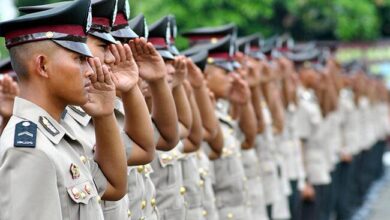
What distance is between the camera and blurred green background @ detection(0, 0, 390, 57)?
1962 centimetres

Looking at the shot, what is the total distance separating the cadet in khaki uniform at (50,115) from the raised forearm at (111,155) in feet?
0.42

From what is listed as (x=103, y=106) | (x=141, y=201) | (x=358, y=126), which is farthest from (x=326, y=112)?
(x=103, y=106)

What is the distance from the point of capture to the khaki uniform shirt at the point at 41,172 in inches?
171

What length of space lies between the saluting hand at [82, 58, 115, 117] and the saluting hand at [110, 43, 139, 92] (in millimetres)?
425

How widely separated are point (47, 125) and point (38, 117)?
0.04 m

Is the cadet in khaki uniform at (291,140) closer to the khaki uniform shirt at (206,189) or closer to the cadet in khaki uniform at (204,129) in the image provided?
the cadet in khaki uniform at (204,129)

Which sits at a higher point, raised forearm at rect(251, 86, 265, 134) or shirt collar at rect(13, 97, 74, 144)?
shirt collar at rect(13, 97, 74, 144)

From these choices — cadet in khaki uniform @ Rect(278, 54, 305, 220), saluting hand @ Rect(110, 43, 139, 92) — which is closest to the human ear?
saluting hand @ Rect(110, 43, 139, 92)

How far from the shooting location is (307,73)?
Result: 1419cm

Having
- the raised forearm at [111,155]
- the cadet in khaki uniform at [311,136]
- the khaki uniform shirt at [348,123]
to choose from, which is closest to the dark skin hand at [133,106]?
the raised forearm at [111,155]

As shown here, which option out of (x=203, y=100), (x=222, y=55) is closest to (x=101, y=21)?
(x=203, y=100)

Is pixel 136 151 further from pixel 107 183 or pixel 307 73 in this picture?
pixel 307 73

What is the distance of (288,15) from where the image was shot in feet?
80.8

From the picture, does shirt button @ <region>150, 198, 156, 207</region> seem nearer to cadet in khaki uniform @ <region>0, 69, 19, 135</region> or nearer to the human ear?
cadet in khaki uniform @ <region>0, 69, 19, 135</region>
